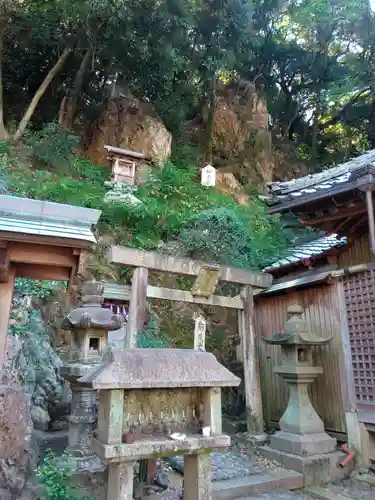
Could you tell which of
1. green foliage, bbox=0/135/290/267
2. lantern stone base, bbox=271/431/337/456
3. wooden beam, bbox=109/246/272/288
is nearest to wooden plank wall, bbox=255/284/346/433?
lantern stone base, bbox=271/431/337/456

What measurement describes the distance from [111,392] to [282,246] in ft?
33.9

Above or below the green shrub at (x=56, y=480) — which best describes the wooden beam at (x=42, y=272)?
above

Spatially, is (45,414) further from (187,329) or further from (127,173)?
(127,173)

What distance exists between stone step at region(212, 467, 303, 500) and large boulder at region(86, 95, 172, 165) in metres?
13.0

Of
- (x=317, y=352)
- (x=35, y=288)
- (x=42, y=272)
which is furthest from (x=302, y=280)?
(x=35, y=288)

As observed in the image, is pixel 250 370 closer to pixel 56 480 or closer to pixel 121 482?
pixel 56 480

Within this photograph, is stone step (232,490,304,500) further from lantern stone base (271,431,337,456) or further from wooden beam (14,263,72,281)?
wooden beam (14,263,72,281)

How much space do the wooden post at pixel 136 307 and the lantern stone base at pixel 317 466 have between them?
122 inches

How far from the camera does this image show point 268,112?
72.3 feet

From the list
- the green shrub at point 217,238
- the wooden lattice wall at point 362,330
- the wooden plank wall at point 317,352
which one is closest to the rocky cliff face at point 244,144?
the green shrub at point 217,238

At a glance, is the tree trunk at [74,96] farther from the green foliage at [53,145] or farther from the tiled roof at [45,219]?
the tiled roof at [45,219]

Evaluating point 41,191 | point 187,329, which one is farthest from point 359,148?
point 41,191

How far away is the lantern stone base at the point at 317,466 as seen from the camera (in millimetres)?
5805

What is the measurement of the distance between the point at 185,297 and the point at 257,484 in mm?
3346
